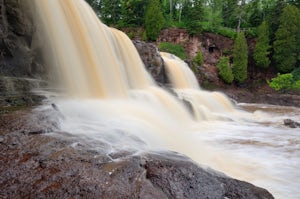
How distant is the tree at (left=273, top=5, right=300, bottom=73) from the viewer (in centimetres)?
2483

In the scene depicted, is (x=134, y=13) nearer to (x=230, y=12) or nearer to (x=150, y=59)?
(x=230, y=12)

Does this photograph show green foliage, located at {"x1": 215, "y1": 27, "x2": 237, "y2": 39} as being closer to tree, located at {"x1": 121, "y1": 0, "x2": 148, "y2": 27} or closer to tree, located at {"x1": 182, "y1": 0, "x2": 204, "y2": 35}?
tree, located at {"x1": 182, "y1": 0, "x2": 204, "y2": 35}

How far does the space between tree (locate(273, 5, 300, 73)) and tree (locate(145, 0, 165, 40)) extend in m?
12.4

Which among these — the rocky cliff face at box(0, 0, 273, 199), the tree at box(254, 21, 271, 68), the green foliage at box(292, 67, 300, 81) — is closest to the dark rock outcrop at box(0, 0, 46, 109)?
the rocky cliff face at box(0, 0, 273, 199)

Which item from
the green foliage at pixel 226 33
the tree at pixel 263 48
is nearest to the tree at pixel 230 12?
the green foliage at pixel 226 33

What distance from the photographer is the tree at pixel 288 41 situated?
977 inches

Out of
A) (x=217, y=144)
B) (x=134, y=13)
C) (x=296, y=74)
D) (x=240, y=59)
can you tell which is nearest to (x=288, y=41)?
(x=296, y=74)

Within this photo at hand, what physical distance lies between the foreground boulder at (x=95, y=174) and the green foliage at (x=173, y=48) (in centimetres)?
2466

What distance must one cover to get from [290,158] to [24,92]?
6421mm

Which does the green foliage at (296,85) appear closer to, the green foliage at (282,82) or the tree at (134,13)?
the green foliage at (282,82)

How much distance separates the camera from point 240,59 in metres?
25.2

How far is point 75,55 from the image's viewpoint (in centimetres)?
877

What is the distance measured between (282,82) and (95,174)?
2443cm

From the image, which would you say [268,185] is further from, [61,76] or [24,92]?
[61,76]
